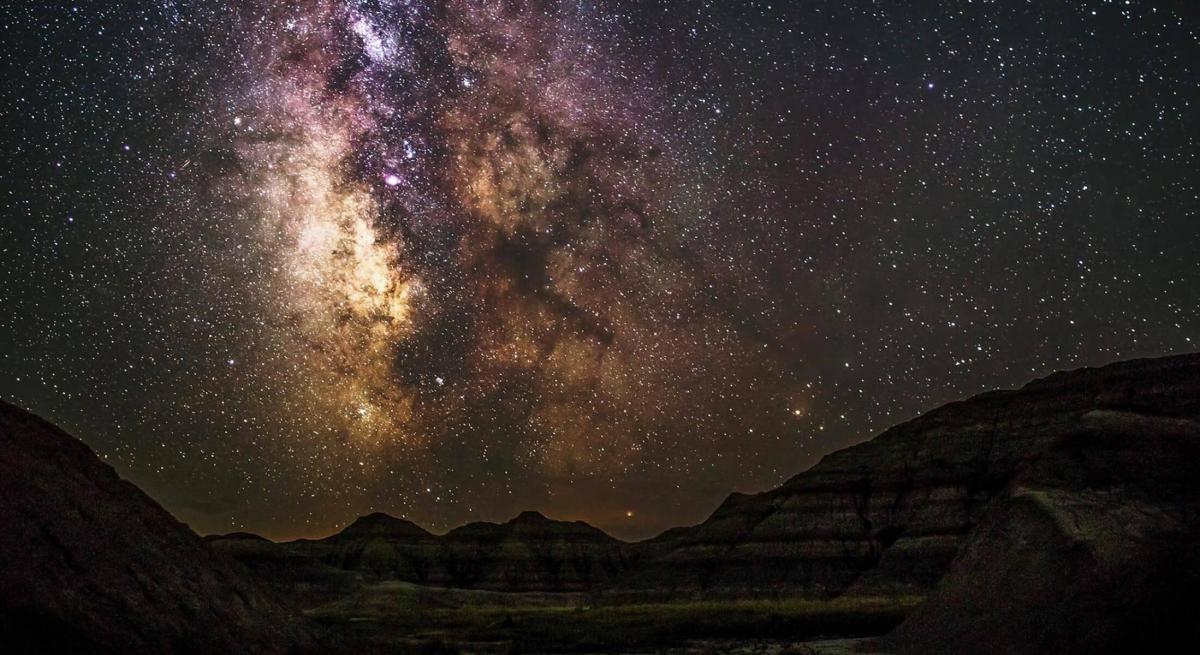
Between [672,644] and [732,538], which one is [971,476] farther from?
[672,644]

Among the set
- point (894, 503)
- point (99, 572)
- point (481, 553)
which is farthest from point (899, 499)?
point (481, 553)

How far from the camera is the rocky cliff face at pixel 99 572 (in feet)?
48.4

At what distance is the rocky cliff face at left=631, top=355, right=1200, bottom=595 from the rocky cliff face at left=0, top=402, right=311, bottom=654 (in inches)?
2217

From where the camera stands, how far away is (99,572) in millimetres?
16562

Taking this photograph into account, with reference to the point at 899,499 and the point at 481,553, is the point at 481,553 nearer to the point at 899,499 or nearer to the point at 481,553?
the point at 481,553

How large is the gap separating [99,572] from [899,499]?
7116 centimetres

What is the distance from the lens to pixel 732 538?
84.9 meters

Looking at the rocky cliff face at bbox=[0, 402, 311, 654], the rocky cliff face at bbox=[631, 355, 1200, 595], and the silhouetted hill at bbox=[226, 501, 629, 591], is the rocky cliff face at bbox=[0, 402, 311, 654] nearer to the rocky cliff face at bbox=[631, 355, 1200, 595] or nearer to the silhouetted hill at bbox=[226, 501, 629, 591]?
the rocky cliff face at bbox=[631, 355, 1200, 595]

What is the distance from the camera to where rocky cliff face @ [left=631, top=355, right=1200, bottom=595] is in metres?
63.5

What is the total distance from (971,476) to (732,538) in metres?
26.7

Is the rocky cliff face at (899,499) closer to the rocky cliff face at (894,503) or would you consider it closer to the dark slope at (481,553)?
the rocky cliff face at (894,503)

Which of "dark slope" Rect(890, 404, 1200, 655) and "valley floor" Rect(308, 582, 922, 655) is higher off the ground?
"dark slope" Rect(890, 404, 1200, 655)

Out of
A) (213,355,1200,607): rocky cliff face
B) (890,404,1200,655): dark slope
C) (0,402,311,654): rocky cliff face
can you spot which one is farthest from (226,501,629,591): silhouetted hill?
(890,404,1200,655): dark slope

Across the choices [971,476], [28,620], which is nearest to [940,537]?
[971,476]
